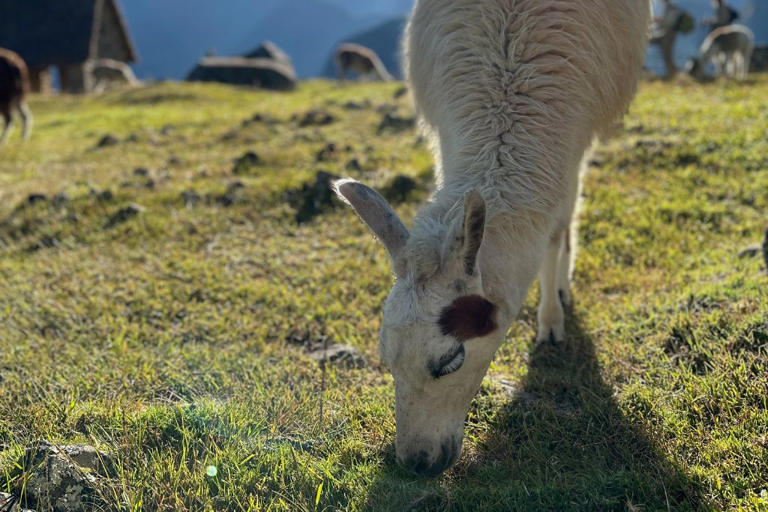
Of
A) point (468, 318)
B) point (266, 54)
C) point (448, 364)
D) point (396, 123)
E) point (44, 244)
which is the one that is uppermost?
point (468, 318)

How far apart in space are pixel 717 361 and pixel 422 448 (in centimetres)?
177

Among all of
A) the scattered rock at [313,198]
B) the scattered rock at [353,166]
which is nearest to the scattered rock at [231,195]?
the scattered rock at [313,198]

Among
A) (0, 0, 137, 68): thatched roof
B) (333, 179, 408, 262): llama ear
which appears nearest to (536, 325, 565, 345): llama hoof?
(333, 179, 408, 262): llama ear

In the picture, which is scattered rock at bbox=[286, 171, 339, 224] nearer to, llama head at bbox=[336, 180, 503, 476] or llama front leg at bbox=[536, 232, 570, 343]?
llama front leg at bbox=[536, 232, 570, 343]

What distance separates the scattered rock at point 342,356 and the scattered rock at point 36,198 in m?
4.99

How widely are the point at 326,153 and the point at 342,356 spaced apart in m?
5.33

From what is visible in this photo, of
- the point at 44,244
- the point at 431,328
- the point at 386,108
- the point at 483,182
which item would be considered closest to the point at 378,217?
the point at 431,328

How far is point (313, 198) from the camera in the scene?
712 centimetres

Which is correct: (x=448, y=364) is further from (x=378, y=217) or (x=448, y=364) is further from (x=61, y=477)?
(x=61, y=477)

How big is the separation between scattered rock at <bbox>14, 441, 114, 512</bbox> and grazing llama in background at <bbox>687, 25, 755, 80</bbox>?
16222 millimetres

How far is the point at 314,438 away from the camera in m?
3.20

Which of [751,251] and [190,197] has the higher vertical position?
[751,251]

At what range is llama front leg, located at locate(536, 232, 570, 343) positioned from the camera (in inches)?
168

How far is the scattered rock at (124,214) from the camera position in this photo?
22.8ft
